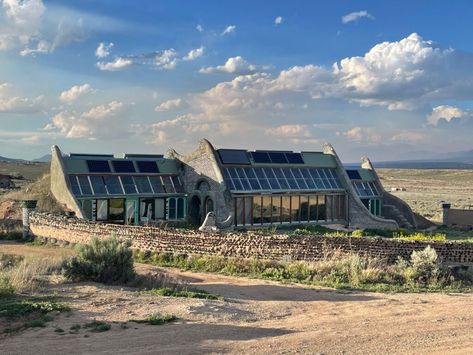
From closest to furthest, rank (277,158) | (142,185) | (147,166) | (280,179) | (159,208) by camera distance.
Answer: (142,185)
(159,208)
(147,166)
(280,179)
(277,158)

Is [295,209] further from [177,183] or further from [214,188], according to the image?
[177,183]

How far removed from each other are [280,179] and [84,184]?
499 inches

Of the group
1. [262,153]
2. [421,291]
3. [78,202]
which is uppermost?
[262,153]

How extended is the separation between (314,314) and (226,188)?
19.8 metres

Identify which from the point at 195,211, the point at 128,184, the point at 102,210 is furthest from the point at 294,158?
the point at 102,210

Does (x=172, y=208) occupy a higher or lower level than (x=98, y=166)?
lower

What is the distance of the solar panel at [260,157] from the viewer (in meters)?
34.6

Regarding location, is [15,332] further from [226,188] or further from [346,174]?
[346,174]

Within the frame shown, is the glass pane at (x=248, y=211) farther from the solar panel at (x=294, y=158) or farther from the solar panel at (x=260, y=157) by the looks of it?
the solar panel at (x=294, y=158)

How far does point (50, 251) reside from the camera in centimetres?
2388

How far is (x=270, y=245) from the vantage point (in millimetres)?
19391

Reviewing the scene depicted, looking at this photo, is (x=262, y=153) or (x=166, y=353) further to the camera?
(x=262, y=153)

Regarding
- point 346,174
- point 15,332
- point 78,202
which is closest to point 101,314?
point 15,332

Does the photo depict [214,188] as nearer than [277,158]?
Yes
